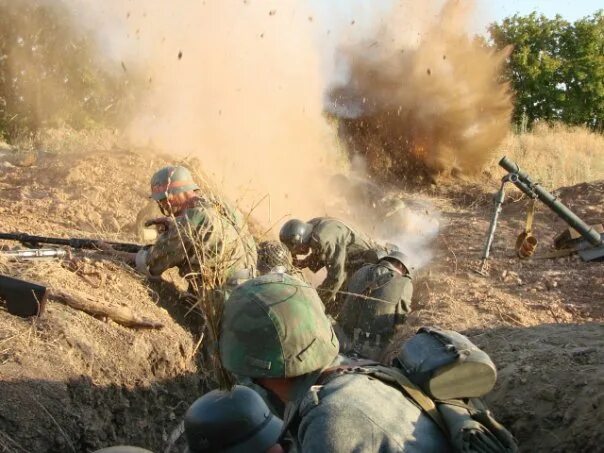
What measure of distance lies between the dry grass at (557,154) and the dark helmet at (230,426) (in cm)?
1507

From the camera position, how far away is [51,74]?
1836cm

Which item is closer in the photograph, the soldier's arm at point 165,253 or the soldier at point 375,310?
the soldier's arm at point 165,253

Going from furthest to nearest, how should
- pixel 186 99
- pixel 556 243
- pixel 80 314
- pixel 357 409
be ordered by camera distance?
1. pixel 186 99
2. pixel 556 243
3. pixel 80 314
4. pixel 357 409

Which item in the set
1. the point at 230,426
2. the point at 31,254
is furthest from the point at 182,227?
the point at 230,426

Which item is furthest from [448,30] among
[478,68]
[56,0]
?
[56,0]

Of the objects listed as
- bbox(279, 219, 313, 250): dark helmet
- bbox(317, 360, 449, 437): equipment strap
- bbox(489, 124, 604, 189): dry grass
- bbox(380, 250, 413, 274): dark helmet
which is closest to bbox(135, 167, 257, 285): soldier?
bbox(279, 219, 313, 250): dark helmet

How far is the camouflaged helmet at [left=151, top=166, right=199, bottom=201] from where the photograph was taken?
226 inches

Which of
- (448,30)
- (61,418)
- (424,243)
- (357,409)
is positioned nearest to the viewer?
(357,409)

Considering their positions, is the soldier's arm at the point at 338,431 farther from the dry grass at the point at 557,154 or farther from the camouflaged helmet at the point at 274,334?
the dry grass at the point at 557,154

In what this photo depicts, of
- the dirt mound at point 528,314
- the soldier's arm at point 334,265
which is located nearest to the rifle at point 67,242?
the soldier's arm at point 334,265

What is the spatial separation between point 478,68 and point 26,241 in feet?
42.5

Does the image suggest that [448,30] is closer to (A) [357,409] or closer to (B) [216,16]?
(B) [216,16]

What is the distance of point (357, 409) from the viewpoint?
2145 millimetres

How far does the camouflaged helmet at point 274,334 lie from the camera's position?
253cm
